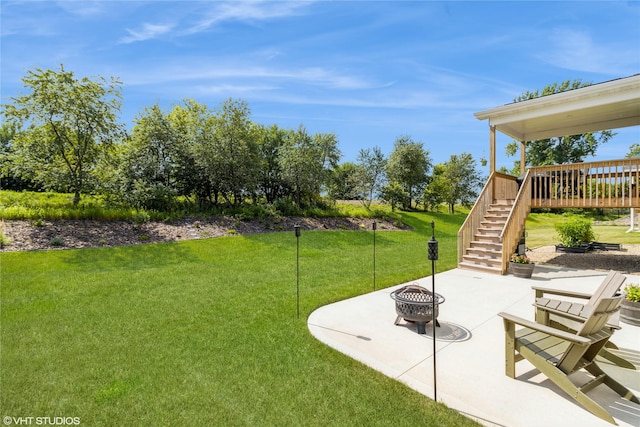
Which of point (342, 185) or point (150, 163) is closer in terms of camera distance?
point (150, 163)

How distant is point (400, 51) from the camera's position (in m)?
9.20

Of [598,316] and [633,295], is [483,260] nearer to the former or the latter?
[633,295]

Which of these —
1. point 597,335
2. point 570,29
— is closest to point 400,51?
point 570,29

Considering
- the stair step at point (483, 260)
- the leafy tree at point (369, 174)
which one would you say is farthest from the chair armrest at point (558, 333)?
the leafy tree at point (369, 174)

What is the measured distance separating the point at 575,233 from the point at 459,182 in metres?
21.1

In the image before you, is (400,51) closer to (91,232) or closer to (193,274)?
(193,274)

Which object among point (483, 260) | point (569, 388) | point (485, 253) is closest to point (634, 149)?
point (485, 253)

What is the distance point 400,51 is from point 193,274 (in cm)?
876

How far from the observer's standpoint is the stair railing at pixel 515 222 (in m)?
8.07

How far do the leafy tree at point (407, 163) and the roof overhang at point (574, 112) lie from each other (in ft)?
48.7

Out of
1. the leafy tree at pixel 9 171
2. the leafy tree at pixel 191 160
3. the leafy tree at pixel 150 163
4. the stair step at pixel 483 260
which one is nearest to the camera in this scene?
the stair step at pixel 483 260

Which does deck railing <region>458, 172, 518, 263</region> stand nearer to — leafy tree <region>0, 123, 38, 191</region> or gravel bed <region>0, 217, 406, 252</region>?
gravel bed <region>0, 217, 406, 252</region>

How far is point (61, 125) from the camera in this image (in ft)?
37.6

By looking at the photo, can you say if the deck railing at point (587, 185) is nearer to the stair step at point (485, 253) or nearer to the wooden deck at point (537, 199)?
the wooden deck at point (537, 199)
